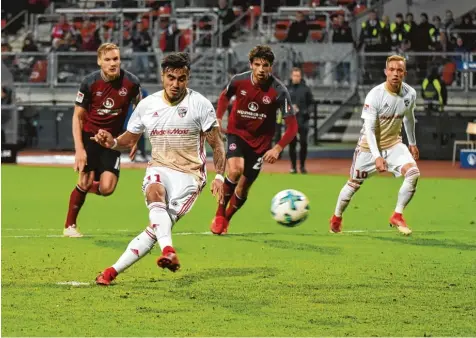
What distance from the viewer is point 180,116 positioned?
9.97 metres

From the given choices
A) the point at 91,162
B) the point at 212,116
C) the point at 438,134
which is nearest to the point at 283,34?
the point at 438,134

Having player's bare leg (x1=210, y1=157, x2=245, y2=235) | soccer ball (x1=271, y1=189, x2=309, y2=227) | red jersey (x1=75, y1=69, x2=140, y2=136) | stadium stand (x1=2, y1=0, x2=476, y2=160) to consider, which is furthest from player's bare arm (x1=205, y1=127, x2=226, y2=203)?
stadium stand (x1=2, y1=0, x2=476, y2=160)

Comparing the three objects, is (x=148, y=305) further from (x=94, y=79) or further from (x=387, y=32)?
(x=387, y=32)

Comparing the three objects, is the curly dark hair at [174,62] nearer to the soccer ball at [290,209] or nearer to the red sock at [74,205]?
→ the soccer ball at [290,209]

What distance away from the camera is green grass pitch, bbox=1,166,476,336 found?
8.09 m

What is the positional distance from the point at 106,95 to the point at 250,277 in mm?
3746

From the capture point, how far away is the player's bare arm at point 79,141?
488 inches

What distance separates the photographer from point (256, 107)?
14.0 metres

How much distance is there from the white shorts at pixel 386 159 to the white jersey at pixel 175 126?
4.36 metres

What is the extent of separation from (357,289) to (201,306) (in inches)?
60.7

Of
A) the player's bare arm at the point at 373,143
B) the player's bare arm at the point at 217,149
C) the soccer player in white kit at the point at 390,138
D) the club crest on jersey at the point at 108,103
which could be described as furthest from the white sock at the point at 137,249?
the soccer player in white kit at the point at 390,138

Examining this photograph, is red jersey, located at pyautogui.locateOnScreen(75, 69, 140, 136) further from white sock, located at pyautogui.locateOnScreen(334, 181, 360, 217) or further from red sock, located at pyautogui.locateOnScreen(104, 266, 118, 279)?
red sock, located at pyautogui.locateOnScreen(104, 266, 118, 279)

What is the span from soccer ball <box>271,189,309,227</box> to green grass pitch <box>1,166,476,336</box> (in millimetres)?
342

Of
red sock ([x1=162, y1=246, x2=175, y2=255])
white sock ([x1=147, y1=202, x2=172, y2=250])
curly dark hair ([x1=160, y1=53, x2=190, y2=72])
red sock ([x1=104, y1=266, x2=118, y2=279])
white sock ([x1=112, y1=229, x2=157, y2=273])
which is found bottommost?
red sock ([x1=104, y1=266, x2=118, y2=279])
